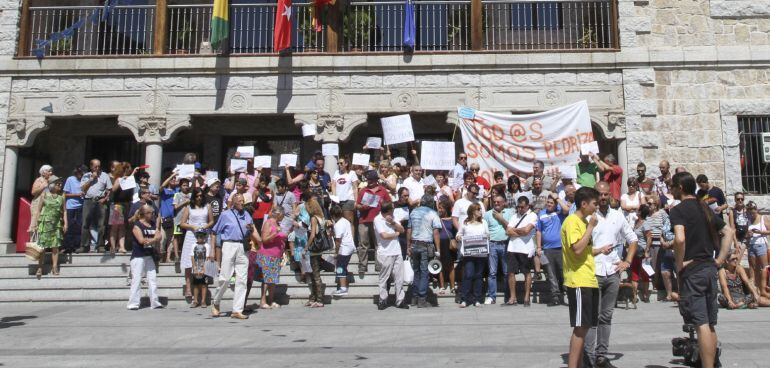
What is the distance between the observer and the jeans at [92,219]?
1355 centimetres

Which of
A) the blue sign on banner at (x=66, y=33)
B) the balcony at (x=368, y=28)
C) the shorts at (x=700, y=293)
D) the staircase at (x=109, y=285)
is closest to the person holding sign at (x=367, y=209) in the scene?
the staircase at (x=109, y=285)

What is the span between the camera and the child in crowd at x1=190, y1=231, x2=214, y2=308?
10484 millimetres

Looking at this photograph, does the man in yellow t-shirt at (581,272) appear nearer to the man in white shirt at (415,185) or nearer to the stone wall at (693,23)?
the man in white shirt at (415,185)

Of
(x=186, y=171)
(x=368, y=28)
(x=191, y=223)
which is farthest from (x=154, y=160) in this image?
(x=368, y=28)

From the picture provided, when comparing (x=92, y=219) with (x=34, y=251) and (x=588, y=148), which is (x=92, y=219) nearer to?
(x=34, y=251)

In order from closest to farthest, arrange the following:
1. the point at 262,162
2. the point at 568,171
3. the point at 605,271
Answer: the point at 605,271
the point at 568,171
the point at 262,162

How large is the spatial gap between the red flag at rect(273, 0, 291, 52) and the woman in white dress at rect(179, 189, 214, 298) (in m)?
4.85

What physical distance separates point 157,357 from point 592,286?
4.86 m

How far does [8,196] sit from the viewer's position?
14906 mm

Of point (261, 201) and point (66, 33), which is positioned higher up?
point (66, 33)

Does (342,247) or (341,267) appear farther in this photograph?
(341,267)

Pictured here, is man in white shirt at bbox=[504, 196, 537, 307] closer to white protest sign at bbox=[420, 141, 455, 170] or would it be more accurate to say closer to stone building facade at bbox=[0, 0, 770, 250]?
white protest sign at bbox=[420, 141, 455, 170]

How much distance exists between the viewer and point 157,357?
23.2 ft

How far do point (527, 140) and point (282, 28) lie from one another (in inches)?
253
